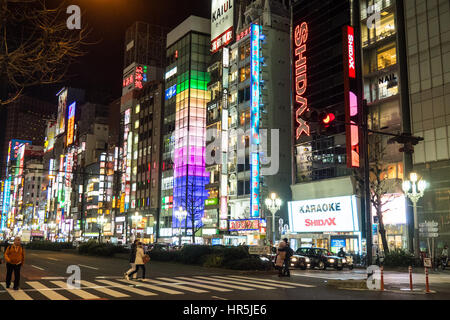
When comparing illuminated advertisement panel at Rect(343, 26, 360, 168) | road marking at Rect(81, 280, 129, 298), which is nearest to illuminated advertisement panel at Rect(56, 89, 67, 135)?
illuminated advertisement panel at Rect(343, 26, 360, 168)

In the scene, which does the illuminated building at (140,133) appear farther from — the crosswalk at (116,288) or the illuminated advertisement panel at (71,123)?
the crosswalk at (116,288)

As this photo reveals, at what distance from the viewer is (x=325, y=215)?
1953 inches

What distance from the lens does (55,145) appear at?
560 feet

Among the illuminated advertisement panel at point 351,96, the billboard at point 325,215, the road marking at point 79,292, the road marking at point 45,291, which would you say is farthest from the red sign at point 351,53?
the road marking at point 45,291

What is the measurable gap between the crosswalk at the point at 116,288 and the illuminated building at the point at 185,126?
60.9 metres

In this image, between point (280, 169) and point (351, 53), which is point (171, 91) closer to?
point (280, 169)

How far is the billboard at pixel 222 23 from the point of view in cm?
7731

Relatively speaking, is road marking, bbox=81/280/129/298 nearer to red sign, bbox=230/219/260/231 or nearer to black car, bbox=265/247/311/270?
black car, bbox=265/247/311/270

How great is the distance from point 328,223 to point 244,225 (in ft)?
45.3

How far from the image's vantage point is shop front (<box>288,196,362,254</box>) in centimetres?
4653

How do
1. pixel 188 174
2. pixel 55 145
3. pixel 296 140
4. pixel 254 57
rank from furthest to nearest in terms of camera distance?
pixel 55 145 → pixel 188 174 → pixel 254 57 → pixel 296 140
